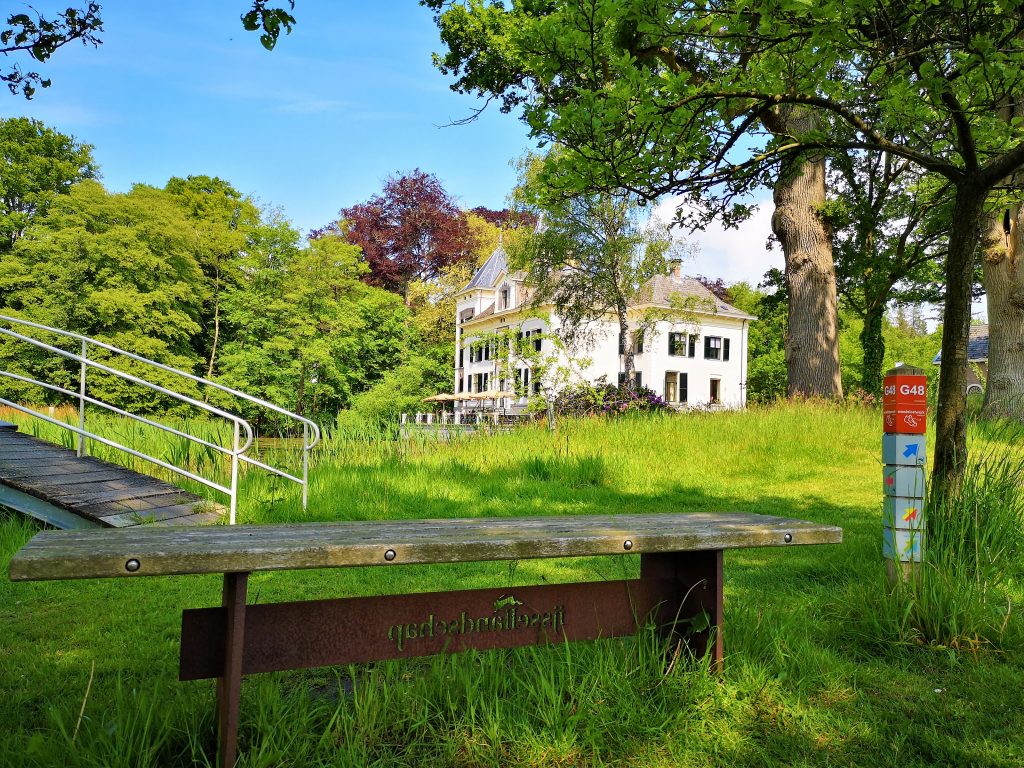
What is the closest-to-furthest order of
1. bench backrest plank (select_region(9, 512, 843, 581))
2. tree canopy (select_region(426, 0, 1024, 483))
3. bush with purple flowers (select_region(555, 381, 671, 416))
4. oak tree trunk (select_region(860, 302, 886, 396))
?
bench backrest plank (select_region(9, 512, 843, 581))
tree canopy (select_region(426, 0, 1024, 483))
bush with purple flowers (select_region(555, 381, 671, 416))
oak tree trunk (select_region(860, 302, 886, 396))

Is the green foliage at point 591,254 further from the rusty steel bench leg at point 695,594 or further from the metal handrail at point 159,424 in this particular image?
the rusty steel bench leg at point 695,594

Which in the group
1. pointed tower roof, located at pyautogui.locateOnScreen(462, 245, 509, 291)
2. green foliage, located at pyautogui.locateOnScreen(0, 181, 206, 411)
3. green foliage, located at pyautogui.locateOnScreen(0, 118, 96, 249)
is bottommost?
green foliage, located at pyautogui.locateOnScreen(0, 181, 206, 411)

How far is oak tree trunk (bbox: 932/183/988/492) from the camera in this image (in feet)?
14.3

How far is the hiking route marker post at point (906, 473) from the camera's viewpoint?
12.1 ft

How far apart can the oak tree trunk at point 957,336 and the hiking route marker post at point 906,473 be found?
0.78m

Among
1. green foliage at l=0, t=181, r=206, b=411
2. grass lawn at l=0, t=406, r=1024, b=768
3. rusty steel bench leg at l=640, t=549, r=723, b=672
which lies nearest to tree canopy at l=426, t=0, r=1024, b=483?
grass lawn at l=0, t=406, r=1024, b=768

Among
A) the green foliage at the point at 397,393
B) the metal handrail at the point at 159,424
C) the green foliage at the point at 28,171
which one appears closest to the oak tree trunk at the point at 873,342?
the green foliage at the point at 397,393

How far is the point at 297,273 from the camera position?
95.6 feet

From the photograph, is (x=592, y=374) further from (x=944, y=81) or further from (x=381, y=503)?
(x=944, y=81)

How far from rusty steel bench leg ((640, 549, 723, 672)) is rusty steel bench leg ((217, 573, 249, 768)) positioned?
169 cm

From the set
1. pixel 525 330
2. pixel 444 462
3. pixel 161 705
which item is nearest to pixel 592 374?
pixel 525 330

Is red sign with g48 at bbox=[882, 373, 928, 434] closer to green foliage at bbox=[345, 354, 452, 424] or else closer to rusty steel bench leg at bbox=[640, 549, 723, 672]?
rusty steel bench leg at bbox=[640, 549, 723, 672]

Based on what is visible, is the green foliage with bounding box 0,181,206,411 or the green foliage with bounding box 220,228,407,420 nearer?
the green foliage with bounding box 0,181,206,411

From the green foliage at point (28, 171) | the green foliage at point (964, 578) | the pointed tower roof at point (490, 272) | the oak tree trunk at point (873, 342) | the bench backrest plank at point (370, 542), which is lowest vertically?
the green foliage at point (964, 578)
